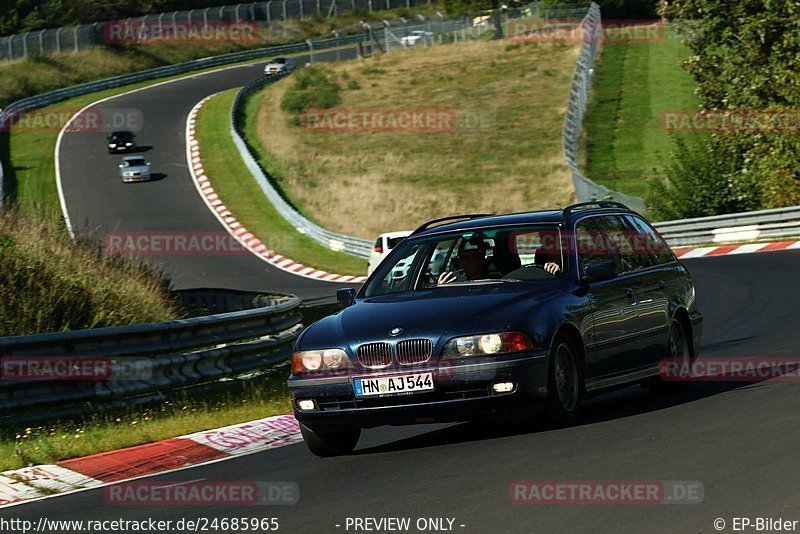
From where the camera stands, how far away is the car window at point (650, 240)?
10.7 meters

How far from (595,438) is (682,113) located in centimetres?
4740

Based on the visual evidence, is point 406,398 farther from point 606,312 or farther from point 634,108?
point 634,108

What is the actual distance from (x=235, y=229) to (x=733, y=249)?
1847 centimetres

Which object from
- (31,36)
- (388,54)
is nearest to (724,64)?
(388,54)

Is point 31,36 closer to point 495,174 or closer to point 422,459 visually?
point 495,174

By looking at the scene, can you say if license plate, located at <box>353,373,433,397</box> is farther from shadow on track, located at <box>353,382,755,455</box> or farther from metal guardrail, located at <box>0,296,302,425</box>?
metal guardrail, located at <box>0,296,302,425</box>

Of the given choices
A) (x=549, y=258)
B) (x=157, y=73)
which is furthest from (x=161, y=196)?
(x=549, y=258)

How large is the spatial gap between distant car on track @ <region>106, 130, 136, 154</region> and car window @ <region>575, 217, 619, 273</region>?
47.2 m

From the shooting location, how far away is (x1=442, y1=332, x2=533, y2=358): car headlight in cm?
824

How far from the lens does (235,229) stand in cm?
4225

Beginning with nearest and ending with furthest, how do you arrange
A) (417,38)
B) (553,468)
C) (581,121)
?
Result: (553,468)
(581,121)
(417,38)

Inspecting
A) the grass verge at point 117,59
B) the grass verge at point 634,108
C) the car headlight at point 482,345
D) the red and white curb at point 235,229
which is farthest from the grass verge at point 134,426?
the grass verge at point 117,59

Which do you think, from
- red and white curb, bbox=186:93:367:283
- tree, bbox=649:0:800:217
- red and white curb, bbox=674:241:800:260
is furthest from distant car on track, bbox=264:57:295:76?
red and white curb, bbox=674:241:800:260

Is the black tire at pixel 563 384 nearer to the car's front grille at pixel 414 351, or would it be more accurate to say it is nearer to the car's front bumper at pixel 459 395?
the car's front bumper at pixel 459 395
